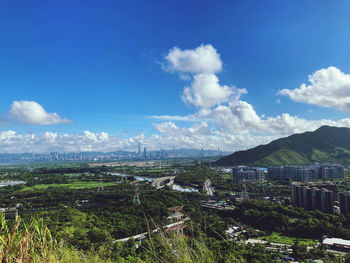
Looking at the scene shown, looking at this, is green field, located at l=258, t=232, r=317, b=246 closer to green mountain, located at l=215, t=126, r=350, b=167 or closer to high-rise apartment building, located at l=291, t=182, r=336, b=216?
high-rise apartment building, located at l=291, t=182, r=336, b=216

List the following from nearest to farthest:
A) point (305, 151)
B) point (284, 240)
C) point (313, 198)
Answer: point (284, 240) < point (313, 198) < point (305, 151)

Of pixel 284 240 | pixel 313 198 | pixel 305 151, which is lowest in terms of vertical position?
pixel 284 240

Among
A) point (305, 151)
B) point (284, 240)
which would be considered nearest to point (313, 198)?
point (284, 240)

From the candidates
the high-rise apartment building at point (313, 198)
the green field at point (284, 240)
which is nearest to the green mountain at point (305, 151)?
the high-rise apartment building at point (313, 198)

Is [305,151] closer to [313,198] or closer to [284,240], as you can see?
[313,198]

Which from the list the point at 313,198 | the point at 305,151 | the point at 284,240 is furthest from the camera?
the point at 305,151

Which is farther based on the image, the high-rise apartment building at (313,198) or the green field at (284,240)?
the high-rise apartment building at (313,198)

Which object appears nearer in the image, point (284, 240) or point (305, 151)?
point (284, 240)

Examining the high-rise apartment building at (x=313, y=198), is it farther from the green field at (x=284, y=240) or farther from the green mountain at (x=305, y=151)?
the green mountain at (x=305, y=151)

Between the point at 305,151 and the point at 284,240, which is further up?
the point at 305,151
